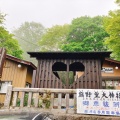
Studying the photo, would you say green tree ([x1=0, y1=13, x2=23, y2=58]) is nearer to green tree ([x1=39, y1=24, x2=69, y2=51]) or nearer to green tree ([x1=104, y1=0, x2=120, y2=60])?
green tree ([x1=39, y1=24, x2=69, y2=51])

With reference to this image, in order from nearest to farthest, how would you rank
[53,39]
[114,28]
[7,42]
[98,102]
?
[98,102] < [114,28] < [7,42] < [53,39]

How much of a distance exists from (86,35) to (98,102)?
72.1ft

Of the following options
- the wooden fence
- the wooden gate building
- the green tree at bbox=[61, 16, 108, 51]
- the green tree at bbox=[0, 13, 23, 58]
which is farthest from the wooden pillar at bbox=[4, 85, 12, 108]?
the green tree at bbox=[61, 16, 108, 51]

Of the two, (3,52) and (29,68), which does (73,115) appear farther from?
(29,68)

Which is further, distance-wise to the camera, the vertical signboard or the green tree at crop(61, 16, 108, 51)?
the green tree at crop(61, 16, 108, 51)

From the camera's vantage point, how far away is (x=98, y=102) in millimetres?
6133

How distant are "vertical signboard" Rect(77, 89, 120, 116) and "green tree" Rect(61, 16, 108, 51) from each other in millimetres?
17265

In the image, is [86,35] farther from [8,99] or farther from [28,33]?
[8,99]

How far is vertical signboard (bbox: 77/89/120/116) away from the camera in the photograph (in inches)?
235

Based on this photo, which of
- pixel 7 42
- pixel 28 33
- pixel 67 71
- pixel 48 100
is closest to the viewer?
pixel 48 100

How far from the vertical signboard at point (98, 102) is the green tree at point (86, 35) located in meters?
17.3

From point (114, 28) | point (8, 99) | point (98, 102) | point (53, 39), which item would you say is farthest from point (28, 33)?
point (98, 102)

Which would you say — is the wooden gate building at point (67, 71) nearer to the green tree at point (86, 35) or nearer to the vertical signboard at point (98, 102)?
the vertical signboard at point (98, 102)

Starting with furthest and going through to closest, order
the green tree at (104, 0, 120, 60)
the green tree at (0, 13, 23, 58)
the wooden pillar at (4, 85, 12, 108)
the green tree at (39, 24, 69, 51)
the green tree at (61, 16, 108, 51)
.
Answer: the green tree at (39, 24, 69, 51)
the green tree at (61, 16, 108, 51)
the green tree at (0, 13, 23, 58)
the green tree at (104, 0, 120, 60)
the wooden pillar at (4, 85, 12, 108)
